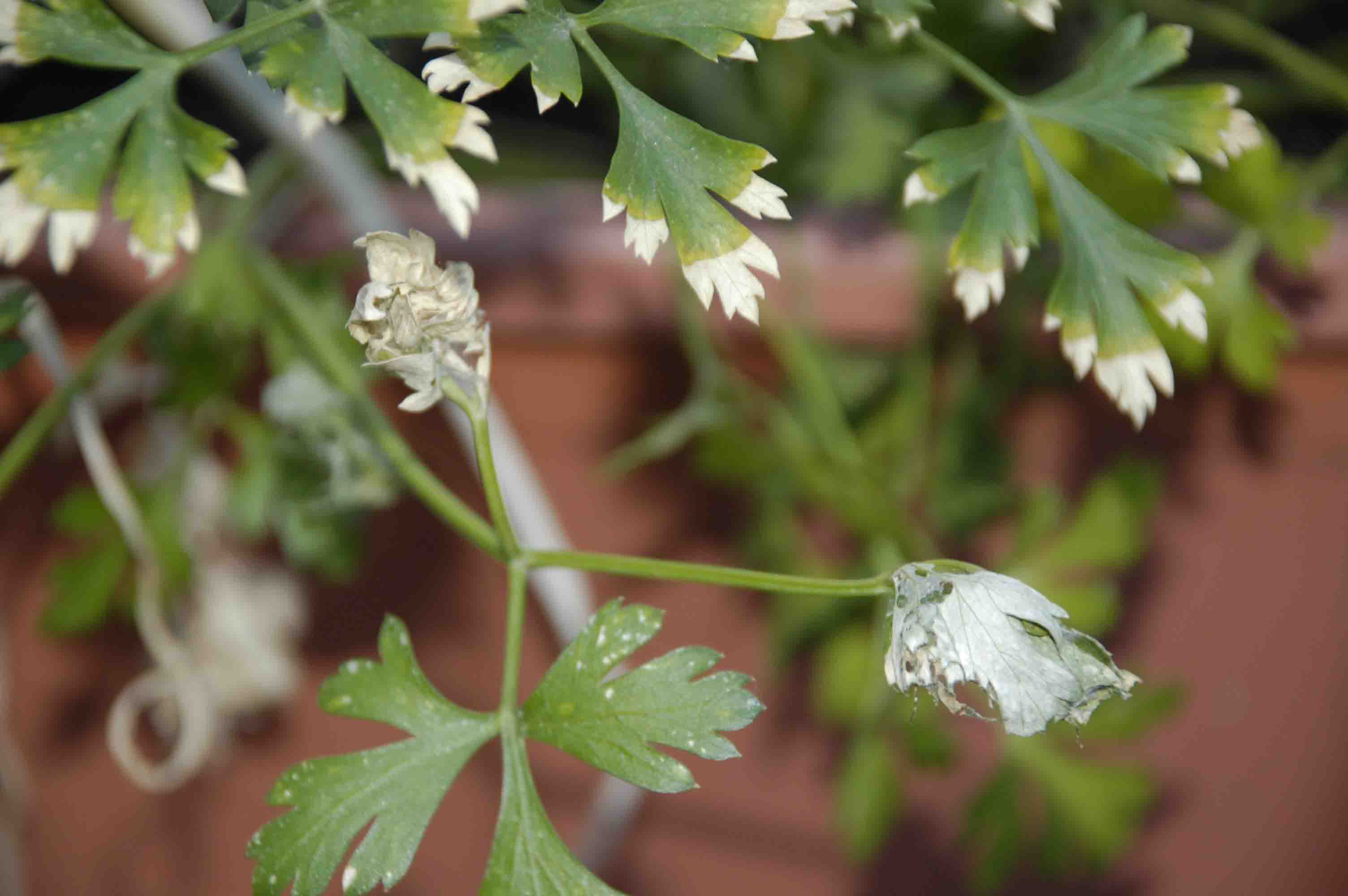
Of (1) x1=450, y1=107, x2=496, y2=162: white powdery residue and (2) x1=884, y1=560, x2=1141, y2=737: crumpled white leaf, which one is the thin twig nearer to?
(1) x1=450, y1=107, x2=496, y2=162: white powdery residue

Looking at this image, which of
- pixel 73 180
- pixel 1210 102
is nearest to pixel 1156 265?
pixel 1210 102

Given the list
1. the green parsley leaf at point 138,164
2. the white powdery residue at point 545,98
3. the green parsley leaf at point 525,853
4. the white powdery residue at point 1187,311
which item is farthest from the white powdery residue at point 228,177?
the white powdery residue at point 1187,311

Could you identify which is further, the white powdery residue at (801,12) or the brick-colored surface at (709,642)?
the brick-colored surface at (709,642)

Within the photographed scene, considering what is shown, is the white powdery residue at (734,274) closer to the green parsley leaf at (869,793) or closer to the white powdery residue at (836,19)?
the white powdery residue at (836,19)

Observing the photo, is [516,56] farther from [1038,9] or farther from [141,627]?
[141,627]

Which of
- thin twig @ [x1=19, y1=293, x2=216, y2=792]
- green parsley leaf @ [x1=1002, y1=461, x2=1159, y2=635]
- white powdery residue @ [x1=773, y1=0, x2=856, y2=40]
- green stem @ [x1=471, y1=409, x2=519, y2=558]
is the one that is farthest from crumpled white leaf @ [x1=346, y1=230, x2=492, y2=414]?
green parsley leaf @ [x1=1002, y1=461, x2=1159, y2=635]

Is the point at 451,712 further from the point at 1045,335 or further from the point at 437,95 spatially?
the point at 1045,335

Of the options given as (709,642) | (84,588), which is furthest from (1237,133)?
(84,588)
